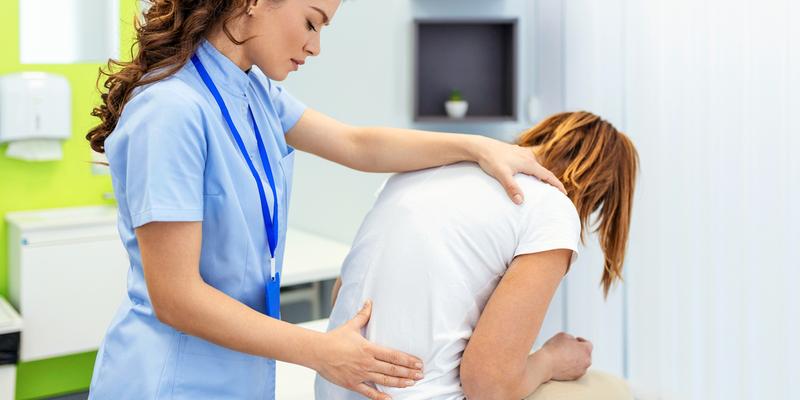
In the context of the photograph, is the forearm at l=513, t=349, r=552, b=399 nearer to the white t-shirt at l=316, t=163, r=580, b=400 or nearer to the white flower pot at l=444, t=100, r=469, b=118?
the white t-shirt at l=316, t=163, r=580, b=400

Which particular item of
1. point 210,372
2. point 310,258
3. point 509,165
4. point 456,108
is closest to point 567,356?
point 509,165

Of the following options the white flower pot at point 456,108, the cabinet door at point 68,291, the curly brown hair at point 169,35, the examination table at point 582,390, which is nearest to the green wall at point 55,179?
the cabinet door at point 68,291

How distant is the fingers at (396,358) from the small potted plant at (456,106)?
2.18 metres

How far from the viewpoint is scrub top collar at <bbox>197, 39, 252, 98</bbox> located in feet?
4.07

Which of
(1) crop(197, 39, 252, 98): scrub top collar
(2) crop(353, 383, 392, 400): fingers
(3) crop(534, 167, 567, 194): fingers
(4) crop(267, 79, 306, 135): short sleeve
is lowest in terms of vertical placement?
(2) crop(353, 383, 392, 400): fingers

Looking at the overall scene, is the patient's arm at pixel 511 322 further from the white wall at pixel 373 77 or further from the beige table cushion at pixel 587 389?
the white wall at pixel 373 77

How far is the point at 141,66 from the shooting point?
1.23 metres

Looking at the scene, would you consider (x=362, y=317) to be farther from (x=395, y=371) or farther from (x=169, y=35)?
(x=169, y=35)

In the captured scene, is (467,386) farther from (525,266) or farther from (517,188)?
(517,188)

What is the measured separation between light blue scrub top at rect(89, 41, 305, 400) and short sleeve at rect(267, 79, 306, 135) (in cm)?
16

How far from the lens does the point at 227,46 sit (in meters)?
1.25

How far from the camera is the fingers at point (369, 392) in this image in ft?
3.96

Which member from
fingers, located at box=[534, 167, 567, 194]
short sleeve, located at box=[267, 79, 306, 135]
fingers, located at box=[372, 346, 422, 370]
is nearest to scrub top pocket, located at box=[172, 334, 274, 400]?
fingers, located at box=[372, 346, 422, 370]

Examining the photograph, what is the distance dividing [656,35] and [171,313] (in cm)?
218
